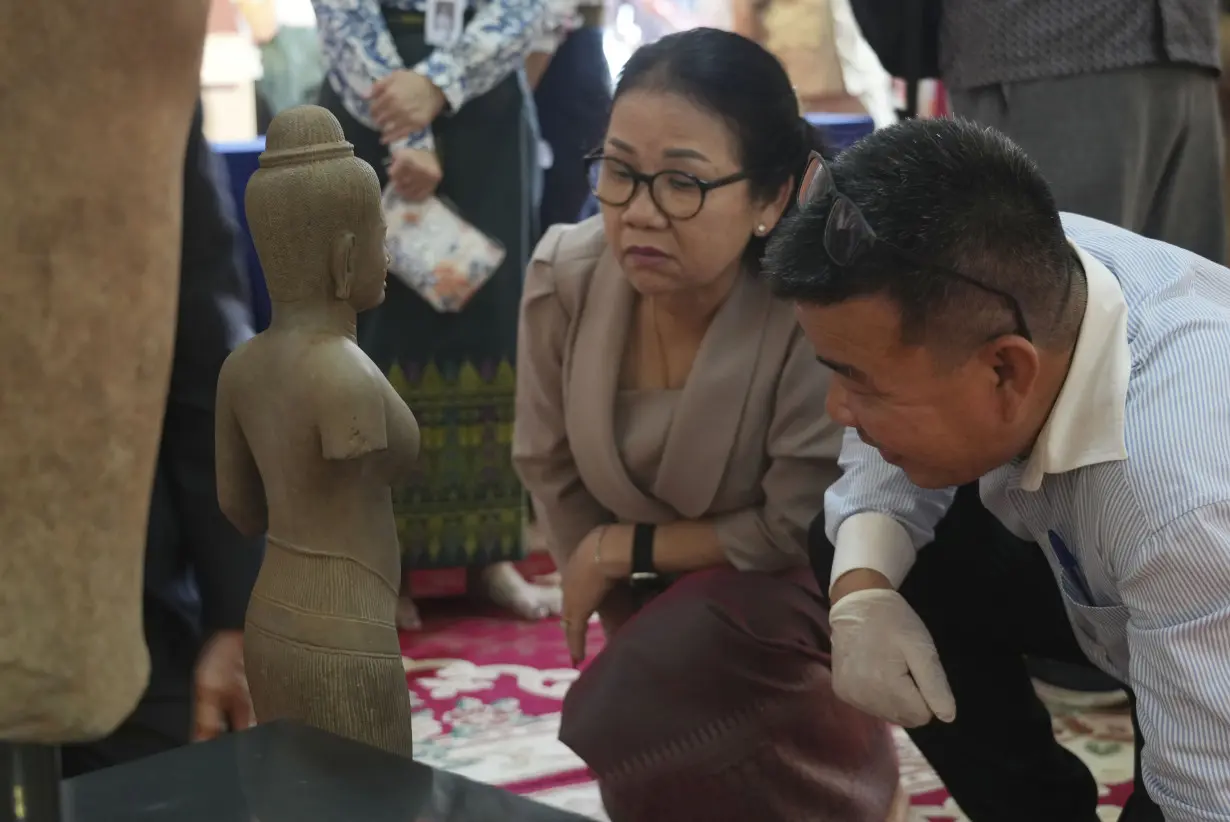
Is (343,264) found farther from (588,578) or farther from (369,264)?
(588,578)

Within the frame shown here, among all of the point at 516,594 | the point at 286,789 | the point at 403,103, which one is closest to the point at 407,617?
the point at 516,594

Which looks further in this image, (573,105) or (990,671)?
(573,105)

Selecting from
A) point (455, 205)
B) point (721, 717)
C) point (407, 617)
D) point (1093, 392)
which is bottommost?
point (407, 617)

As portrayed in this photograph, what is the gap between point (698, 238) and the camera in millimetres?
1504

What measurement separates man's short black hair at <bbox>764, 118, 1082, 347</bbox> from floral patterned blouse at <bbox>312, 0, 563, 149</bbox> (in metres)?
1.26

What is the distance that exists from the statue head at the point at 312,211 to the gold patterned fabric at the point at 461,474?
1.33 meters

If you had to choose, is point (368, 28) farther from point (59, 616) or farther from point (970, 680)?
point (59, 616)

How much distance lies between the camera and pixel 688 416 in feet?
5.08

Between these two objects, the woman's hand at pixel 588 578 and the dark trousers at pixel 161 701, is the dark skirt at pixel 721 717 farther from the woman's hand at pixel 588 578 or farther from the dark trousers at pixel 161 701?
the dark trousers at pixel 161 701

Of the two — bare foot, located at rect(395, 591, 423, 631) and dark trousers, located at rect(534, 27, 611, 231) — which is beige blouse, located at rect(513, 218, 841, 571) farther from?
dark trousers, located at rect(534, 27, 611, 231)

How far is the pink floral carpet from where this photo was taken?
173cm

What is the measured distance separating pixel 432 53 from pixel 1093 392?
1459 mm

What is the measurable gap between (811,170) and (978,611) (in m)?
0.52

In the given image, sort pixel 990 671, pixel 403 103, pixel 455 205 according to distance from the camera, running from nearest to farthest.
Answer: pixel 990 671 < pixel 403 103 < pixel 455 205
